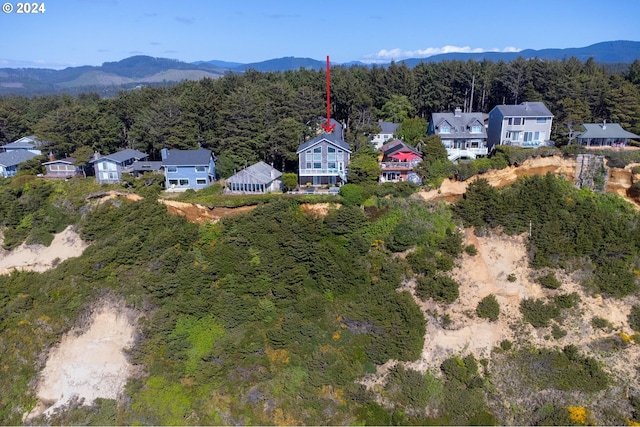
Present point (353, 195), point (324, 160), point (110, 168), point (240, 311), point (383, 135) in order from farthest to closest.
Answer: point (383, 135), point (110, 168), point (324, 160), point (353, 195), point (240, 311)

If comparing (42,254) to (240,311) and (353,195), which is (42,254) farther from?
(353,195)

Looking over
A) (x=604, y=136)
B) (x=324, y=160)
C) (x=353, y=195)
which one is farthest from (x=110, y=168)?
(x=604, y=136)

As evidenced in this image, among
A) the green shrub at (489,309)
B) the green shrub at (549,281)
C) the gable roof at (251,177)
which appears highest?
the gable roof at (251,177)

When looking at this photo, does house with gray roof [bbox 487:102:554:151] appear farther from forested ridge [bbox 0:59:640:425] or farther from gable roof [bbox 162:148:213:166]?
gable roof [bbox 162:148:213:166]

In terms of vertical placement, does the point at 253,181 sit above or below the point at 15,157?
below

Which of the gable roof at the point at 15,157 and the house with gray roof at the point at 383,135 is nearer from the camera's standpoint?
the gable roof at the point at 15,157

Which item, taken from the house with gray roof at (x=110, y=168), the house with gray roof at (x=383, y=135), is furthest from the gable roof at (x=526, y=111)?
the house with gray roof at (x=110, y=168)

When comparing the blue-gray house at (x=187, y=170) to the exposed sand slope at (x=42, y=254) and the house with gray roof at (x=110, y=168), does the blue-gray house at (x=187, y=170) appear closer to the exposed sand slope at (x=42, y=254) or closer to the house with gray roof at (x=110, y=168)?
the house with gray roof at (x=110, y=168)
